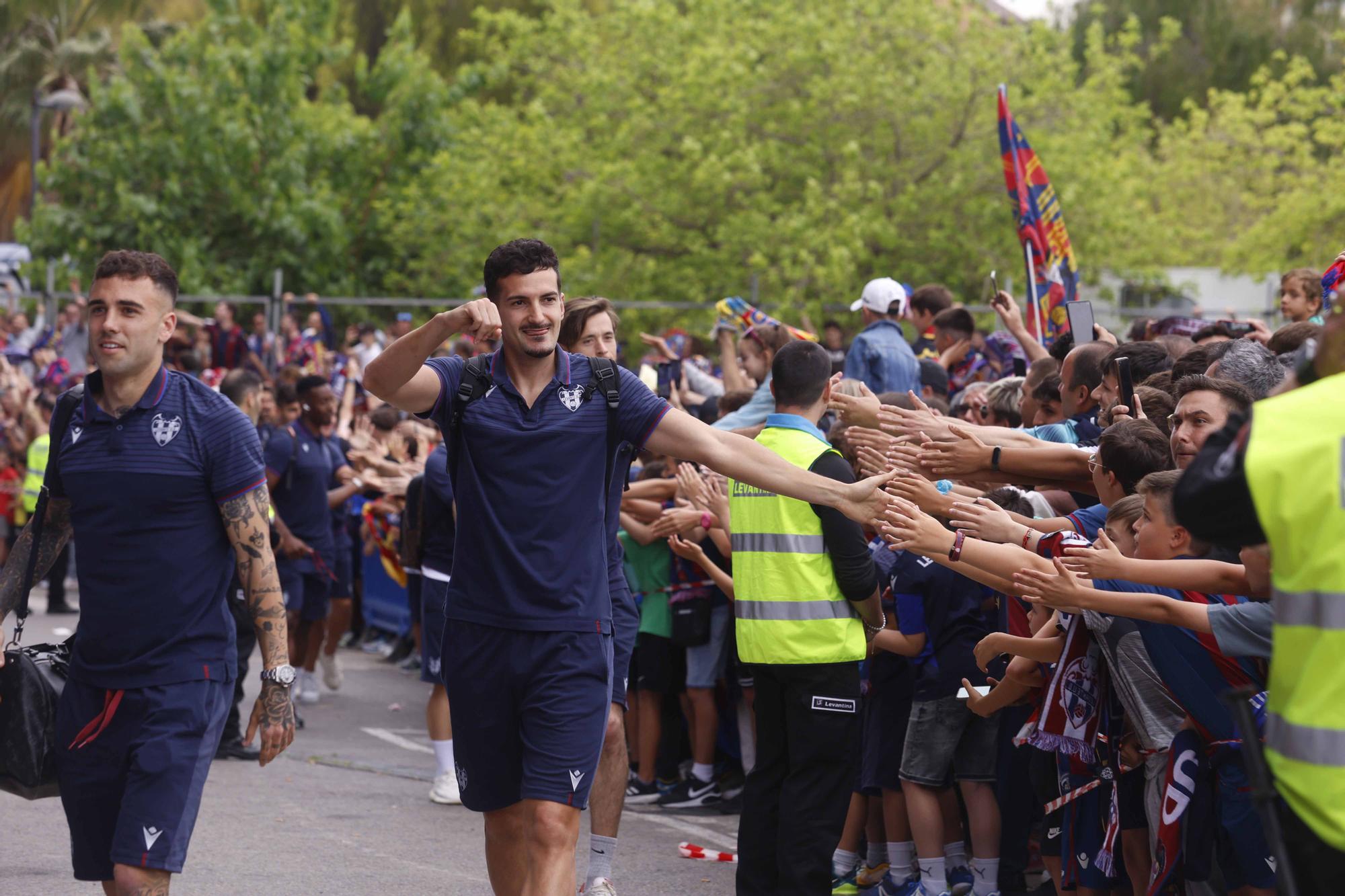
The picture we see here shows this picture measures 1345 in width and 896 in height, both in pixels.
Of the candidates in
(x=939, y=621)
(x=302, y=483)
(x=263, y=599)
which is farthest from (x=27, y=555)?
(x=302, y=483)

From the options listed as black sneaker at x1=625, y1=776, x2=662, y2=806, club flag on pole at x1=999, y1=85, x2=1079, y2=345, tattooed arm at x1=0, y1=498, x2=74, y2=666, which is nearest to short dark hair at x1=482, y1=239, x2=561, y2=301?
tattooed arm at x1=0, y1=498, x2=74, y2=666

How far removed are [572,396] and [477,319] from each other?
1.82 ft

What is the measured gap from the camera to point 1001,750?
667 centimetres

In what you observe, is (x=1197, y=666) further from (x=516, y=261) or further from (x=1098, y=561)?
(x=516, y=261)

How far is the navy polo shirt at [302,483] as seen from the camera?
11086 mm

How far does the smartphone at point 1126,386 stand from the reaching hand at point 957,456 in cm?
52

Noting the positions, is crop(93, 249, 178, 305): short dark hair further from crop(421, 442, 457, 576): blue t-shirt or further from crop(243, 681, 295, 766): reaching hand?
crop(421, 442, 457, 576): blue t-shirt

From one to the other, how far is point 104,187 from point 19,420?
8883mm

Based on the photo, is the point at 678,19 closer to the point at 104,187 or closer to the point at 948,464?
the point at 104,187

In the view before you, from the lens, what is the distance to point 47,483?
521 centimetres

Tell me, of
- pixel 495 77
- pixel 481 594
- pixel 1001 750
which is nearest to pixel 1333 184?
pixel 495 77

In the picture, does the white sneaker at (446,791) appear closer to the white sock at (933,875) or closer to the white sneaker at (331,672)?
the white sock at (933,875)

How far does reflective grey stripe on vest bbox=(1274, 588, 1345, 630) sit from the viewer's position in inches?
111

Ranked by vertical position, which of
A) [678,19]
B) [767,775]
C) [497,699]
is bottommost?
[767,775]
